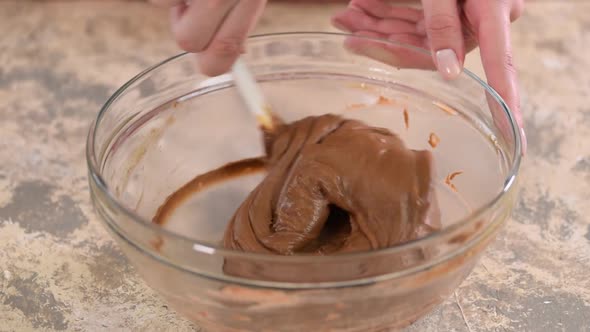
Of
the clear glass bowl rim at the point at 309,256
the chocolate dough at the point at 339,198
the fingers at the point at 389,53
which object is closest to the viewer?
the clear glass bowl rim at the point at 309,256

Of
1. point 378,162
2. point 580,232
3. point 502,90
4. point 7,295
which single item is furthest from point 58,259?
point 580,232

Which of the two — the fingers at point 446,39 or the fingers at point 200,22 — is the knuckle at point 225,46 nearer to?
the fingers at point 200,22

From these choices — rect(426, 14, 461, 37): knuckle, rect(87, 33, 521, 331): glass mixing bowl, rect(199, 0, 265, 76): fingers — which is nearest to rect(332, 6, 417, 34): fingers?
rect(87, 33, 521, 331): glass mixing bowl

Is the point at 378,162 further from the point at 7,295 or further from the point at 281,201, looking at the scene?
the point at 7,295

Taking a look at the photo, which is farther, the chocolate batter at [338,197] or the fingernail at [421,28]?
the fingernail at [421,28]

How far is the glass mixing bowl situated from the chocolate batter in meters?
0.10

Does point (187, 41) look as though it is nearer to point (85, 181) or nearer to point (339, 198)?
point (339, 198)

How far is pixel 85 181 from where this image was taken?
1.44 m

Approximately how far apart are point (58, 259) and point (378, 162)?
1.85 feet

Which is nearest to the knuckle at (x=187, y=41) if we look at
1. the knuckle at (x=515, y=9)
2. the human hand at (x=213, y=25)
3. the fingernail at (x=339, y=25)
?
the human hand at (x=213, y=25)

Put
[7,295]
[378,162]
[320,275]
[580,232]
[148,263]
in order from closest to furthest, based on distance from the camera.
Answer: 1. [320,275]
2. [148,263]
3. [378,162]
4. [7,295]
5. [580,232]

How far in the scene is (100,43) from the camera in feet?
6.16

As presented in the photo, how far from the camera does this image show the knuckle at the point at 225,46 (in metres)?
1.12

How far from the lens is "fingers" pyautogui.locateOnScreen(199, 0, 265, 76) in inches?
43.4
